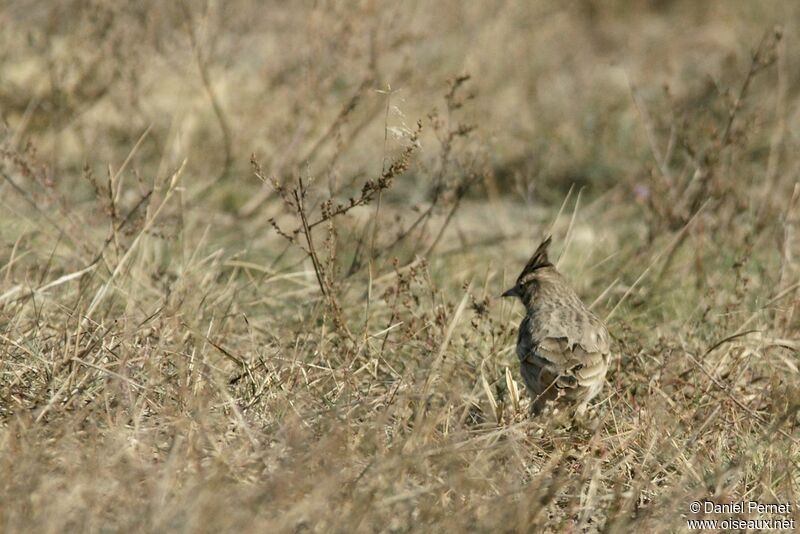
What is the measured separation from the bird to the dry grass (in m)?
0.12

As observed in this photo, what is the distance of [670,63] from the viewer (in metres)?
10.4

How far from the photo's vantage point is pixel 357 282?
5961 mm

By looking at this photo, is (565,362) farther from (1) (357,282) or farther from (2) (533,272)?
(1) (357,282)

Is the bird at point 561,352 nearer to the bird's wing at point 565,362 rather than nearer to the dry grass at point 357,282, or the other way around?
the bird's wing at point 565,362

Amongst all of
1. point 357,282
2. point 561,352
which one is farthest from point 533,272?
point 357,282

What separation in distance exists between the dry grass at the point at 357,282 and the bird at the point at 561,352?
0.39 ft

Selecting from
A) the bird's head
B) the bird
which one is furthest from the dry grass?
the bird's head

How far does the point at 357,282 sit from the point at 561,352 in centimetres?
167

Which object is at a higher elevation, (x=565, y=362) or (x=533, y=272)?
(x=533, y=272)

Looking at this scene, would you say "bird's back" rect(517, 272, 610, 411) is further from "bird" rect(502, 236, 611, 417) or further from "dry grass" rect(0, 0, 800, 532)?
"dry grass" rect(0, 0, 800, 532)

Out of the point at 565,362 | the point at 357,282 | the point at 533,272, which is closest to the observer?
the point at 565,362

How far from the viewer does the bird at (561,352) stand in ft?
14.8

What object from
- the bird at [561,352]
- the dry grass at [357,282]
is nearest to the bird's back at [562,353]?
the bird at [561,352]

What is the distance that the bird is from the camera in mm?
4496
